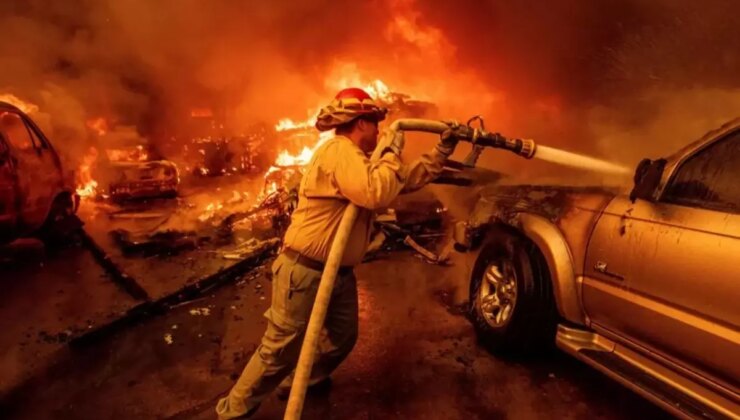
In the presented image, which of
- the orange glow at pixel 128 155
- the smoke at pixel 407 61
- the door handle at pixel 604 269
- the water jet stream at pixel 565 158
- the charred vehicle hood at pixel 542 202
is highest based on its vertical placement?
the smoke at pixel 407 61

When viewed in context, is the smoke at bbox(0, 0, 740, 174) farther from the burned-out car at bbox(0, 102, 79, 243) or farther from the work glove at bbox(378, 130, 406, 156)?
the burned-out car at bbox(0, 102, 79, 243)

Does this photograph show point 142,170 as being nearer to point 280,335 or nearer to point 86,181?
point 86,181

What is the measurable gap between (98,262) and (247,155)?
445 inches

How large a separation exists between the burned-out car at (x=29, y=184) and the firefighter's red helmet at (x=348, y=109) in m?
5.04

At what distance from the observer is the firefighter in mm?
2861

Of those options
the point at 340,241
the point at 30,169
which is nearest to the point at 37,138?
the point at 30,169

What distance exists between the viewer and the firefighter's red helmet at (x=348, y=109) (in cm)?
297

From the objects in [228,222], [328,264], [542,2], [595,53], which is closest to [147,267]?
[228,222]

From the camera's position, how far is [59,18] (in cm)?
1816

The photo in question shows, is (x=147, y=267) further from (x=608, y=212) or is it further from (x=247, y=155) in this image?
(x=247, y=155)

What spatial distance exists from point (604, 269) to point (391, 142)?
156cm

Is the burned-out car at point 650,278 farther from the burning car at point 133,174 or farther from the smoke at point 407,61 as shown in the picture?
the burning car at point 133,174

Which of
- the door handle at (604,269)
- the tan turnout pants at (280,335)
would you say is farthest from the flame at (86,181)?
the door handle at (604,269)

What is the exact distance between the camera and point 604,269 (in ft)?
10.3
